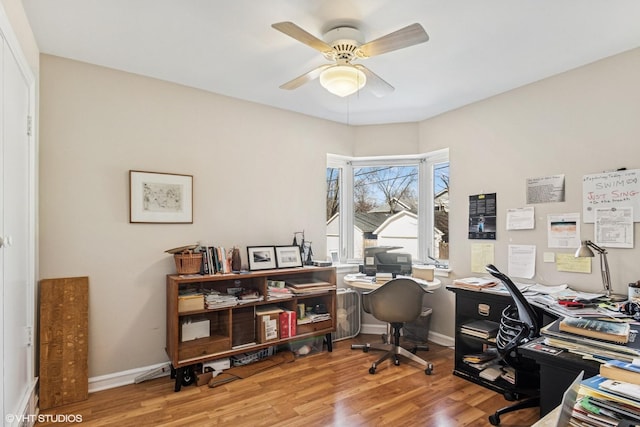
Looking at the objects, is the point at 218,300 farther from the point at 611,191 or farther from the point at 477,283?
the point at 611,191

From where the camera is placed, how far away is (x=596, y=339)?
4.42 feet

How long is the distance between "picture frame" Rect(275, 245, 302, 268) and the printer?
30.2 inches

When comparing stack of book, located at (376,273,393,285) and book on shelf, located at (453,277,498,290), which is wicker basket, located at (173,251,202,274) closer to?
stack of book, located at (376,273,393,285)

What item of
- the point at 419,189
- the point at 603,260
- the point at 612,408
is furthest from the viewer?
the point at 419,189

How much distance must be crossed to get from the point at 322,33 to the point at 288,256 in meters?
1.97

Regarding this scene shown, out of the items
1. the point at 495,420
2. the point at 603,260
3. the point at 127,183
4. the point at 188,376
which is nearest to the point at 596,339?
the point at 495,420

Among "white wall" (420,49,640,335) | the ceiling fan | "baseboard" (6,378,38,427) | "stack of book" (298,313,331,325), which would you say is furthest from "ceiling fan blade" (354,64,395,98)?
"baseboard" (6,378,38,427)

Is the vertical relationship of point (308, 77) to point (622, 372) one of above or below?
above

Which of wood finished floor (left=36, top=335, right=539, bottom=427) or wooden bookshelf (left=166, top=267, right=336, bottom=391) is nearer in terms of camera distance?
wood finished floor (left=36, top=335, right=539, bottom=427)

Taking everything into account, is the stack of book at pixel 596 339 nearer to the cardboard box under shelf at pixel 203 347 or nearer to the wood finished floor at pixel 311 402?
the wood finished floor at pixel 311 402

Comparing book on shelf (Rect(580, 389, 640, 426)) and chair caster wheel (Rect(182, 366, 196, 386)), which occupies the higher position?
book on shelf (Rect(580, 389, 640, 426))

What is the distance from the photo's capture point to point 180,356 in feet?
8.60

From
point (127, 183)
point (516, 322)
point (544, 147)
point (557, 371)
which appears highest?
point (544, 147)

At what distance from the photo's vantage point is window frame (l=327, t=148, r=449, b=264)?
394cm
